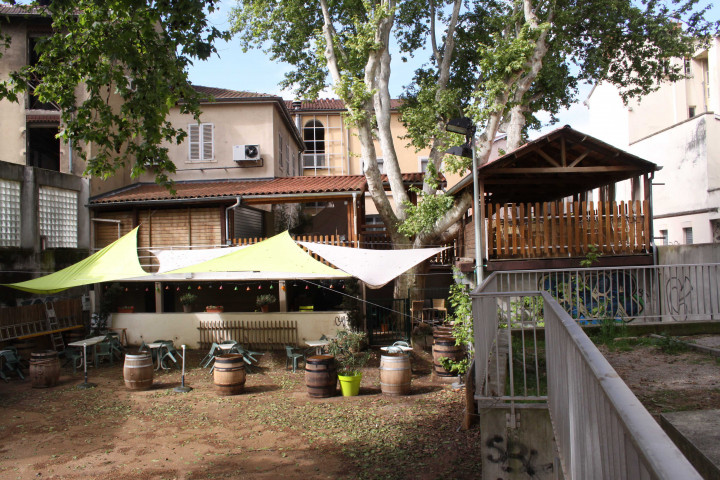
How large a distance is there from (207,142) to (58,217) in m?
5.80

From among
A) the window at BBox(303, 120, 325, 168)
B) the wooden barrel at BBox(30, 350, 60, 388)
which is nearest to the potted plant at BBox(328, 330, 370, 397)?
the wooden barrel at BBox(30, 350, 60, 388)

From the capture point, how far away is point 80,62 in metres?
8.70

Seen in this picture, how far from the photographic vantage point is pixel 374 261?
41.1 feet

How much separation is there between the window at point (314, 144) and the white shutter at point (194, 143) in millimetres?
9618

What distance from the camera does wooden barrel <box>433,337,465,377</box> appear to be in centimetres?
1164

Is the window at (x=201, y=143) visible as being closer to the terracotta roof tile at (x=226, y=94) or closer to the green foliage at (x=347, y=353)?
the terracotta roof tile at (x=226, y=94)

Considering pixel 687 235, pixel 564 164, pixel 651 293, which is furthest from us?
pixel 687 235

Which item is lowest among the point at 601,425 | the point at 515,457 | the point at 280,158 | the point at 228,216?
the point at 515,457

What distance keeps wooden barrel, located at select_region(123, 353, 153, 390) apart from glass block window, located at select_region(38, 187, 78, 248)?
7186 mm

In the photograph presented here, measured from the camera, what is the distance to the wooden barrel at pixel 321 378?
10.7 metres

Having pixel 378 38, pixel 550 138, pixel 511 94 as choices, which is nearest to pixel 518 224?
pixel 550 138

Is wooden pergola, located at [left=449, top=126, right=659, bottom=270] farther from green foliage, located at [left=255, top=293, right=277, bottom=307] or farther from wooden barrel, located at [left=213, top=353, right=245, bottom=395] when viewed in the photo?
green foliage, located at [left=255, top=293, right=277, bottom=307]

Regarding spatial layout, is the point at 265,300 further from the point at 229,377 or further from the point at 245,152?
the point at 245,152

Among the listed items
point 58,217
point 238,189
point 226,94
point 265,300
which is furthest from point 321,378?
point 226,94
